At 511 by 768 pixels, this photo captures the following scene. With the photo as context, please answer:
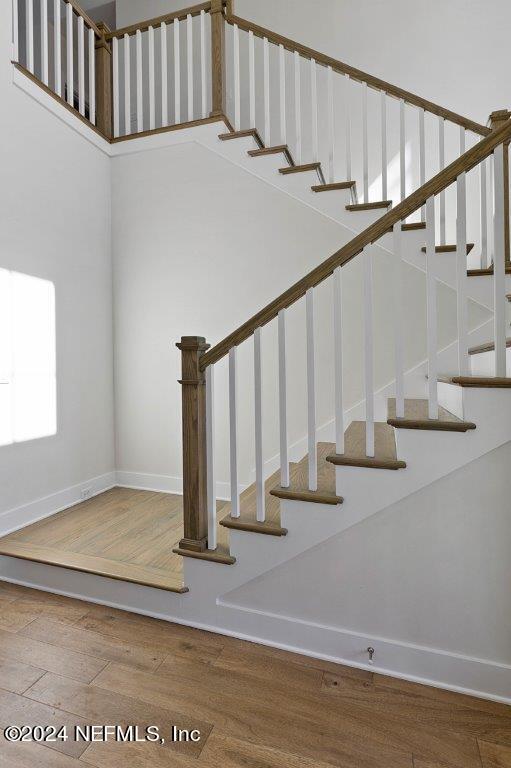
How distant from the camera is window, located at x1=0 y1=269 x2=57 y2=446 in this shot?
241 centimetres

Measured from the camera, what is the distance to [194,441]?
181 centimetres

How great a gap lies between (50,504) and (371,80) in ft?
11.7

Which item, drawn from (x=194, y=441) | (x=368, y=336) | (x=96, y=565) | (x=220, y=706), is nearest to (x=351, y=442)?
(x=368, y=336)

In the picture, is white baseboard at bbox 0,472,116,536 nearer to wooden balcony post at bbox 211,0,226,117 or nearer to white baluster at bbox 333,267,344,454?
white baluster at bbox 333,267,344,454

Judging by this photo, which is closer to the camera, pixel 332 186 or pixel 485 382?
pixel 485 382

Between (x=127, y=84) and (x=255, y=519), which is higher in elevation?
(x=127, y=84)

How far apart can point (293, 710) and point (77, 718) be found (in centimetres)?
74

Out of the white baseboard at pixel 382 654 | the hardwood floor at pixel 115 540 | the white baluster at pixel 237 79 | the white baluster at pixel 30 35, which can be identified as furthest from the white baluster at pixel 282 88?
the white baseboard at pixel 382 654

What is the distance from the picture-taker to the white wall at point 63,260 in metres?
2.43

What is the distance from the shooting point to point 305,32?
355 cm

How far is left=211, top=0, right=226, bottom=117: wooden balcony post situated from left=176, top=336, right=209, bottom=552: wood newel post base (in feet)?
7.12

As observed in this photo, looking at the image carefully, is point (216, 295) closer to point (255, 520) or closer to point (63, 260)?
point (63, 260)

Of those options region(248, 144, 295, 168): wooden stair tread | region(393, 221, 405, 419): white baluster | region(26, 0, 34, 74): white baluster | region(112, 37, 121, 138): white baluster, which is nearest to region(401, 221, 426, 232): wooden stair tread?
region(248, 144, 295, 168): wooden stair tread

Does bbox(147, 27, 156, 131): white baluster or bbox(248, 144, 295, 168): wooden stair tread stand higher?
bbox(147, 27, 156, 131): white baluster
